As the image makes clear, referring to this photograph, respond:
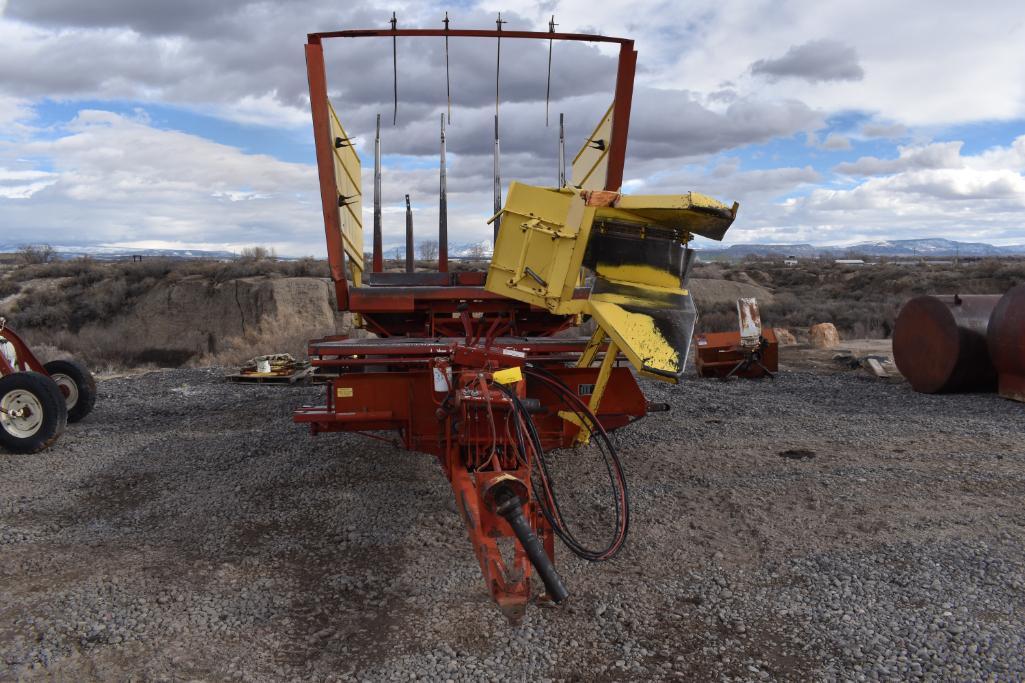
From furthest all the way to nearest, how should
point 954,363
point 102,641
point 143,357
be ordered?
point 143,357 < point 954,363 < point 102,641

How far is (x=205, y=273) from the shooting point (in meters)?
24.7

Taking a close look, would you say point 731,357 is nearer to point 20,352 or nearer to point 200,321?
point 20,352

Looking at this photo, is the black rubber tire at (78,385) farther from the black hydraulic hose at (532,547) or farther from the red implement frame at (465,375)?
the black hydraulic hose at (532,547)

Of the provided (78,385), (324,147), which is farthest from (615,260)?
(78,385)

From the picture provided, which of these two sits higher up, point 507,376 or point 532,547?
point 507,376

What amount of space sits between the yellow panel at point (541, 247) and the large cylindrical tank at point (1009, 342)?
6.77 metres

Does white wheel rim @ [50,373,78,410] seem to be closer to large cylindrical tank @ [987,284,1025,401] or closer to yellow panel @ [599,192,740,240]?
yellow panel @ [599,192,740,240]

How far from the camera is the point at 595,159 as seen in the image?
7.58 meters

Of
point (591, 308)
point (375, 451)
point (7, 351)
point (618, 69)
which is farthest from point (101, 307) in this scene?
point (591, 308)

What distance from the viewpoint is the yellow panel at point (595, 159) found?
23.3 ft

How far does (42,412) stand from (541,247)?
514 centimetres

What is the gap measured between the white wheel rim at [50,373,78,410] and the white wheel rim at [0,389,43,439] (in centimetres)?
144

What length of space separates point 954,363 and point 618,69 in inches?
240

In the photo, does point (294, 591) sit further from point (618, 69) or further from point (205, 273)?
point (205, 273)
